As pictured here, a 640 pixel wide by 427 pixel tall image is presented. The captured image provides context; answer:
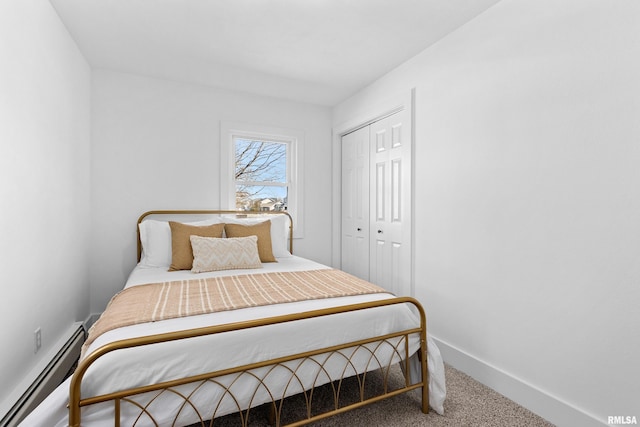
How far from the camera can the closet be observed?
2840 millimetres

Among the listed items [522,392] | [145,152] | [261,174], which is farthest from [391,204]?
[145,152]

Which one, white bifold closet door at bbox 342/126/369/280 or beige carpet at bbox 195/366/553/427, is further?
white bifold closet door at bbox 342/126/369/280

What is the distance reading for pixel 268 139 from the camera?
3.75 meters

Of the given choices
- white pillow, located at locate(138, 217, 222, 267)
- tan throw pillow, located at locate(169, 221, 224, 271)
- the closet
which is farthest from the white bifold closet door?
white pillow, located at locate(138, 217, 222, 267)

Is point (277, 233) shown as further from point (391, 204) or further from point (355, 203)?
point (391, 204)

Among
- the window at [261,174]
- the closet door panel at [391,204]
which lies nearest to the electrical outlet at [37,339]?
the window at [261,174]

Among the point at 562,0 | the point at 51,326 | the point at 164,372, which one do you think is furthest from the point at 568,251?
the point at 51,326

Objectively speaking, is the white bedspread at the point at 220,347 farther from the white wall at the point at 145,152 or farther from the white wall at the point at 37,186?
the white wall at the point at 145,152

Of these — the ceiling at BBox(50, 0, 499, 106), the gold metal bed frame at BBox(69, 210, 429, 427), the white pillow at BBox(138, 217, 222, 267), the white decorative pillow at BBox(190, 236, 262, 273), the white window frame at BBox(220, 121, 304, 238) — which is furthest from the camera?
the white window frame at BBox(220, 121, 304, 238)

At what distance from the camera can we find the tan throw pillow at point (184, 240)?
264 centimetres

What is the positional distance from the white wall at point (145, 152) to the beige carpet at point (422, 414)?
2.14m

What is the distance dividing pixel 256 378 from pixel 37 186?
1694 mm

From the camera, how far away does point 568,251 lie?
1689 millimetres

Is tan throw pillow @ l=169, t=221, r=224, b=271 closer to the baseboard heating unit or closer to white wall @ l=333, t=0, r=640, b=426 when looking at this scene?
the baseboard heating unit
